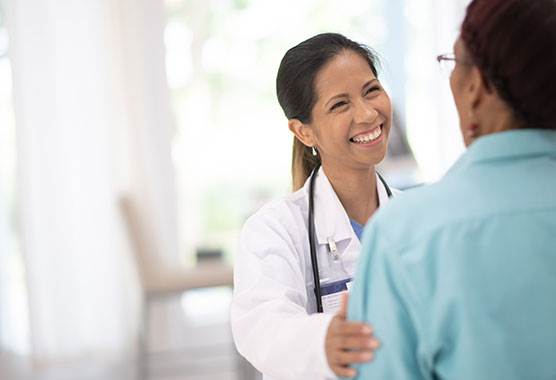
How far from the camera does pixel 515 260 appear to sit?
79 centimetres

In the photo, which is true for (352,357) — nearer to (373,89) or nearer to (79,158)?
(373,89)

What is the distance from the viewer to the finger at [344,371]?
2.94 feet

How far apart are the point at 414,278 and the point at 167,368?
3.18m

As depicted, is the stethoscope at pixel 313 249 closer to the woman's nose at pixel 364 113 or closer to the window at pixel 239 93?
the woman's nose at pixel 364 113

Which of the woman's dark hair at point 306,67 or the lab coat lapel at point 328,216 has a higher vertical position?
the woman's dark hair at point 306,67

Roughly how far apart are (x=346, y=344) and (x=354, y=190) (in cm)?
69

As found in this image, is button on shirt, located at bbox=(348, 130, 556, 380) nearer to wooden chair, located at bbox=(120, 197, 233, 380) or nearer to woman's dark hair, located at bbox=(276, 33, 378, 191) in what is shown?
woman's dark hair, located at bbox=(276, 33, 378, 191)

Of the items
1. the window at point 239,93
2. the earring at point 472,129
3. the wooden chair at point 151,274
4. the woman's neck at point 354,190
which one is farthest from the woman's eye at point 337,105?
the window at point 239,93

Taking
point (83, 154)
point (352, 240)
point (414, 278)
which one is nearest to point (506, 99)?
point (414, 278)

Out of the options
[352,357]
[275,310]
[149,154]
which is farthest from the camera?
[149,154]

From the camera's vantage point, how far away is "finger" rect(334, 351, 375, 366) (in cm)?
85

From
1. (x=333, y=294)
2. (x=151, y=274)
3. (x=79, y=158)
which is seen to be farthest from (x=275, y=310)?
(x=79, y=158)

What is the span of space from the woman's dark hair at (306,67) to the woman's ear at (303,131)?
0.05 ft

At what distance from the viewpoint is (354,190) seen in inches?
60.7
